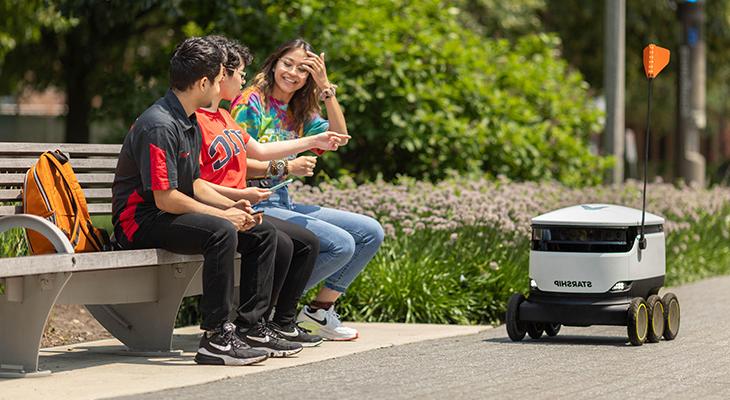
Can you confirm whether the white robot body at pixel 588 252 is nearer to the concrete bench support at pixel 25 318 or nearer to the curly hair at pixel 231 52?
the curly hair at pixel 231 52

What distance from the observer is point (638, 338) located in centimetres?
770

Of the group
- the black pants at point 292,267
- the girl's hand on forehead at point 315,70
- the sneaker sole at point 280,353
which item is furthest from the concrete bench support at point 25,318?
the girl's hand on forehead at point 315,70

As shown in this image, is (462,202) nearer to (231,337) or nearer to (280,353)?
(280,353)

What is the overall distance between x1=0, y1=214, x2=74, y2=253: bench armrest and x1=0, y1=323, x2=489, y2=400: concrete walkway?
583 mm

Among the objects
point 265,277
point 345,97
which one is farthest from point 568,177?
point 265,277

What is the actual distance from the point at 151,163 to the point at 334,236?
1396 mm

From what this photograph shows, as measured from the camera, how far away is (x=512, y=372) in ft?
22.0

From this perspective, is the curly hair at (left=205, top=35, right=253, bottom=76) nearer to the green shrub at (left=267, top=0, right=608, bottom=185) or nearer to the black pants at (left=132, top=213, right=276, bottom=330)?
the black pants at (left=132, top=213, right=276, bottom=330)

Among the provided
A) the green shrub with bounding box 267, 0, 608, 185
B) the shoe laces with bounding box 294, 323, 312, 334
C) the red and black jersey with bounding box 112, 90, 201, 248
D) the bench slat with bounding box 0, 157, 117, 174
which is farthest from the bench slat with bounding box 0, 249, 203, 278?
the green shrub with bounding box 267, 0, 608, 185

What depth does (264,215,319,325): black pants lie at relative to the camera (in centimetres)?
725

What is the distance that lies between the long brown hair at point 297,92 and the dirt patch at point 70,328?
1734 mm

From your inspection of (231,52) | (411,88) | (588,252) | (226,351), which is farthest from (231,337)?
(411,88)

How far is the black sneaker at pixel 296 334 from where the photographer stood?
24.7 feet

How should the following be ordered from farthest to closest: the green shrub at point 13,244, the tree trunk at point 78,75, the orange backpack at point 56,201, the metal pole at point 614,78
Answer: the tree trunk at point 78,75, the metal pole at point 614,78, the green shrub at point 13,244, the orange backpack at point 56,201
